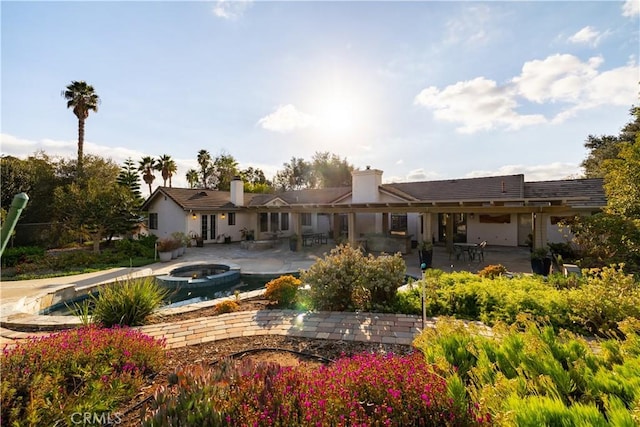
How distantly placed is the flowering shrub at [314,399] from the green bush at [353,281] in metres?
3.85

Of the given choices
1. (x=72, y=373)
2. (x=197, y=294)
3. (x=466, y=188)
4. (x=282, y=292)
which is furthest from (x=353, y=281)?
(x=466, y=188)

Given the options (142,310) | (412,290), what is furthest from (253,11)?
(412,290)

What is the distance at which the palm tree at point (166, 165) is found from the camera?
36.2 m

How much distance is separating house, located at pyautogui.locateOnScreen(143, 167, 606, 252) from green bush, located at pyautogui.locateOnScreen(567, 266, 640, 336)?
6.43 m

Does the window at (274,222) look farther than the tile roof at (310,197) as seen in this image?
Yes

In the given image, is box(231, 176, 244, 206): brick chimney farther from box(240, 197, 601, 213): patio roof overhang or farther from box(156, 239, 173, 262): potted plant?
box(156, 239, 173, 262): potted plant

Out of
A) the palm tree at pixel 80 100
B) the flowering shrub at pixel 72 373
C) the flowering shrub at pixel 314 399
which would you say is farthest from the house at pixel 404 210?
the flowering shrub at pixel 72 373

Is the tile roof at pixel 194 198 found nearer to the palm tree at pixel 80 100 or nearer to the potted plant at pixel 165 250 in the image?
the potted plant at pixel 165 250

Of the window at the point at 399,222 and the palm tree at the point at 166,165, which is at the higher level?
the palm tree at the point at 166,165

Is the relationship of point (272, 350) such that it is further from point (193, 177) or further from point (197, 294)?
point (193, 177)

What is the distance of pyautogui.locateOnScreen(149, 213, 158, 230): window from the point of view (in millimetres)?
22703

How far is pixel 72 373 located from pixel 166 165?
37.7 metres

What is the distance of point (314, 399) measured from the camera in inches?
101

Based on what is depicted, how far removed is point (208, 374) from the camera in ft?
9.96
